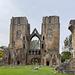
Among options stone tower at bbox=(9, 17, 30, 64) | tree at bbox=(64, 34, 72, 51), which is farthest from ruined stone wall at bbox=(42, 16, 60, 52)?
stone tower at bbox=(9, 17, 30, 64)

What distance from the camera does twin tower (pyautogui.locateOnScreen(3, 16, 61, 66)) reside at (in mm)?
41969

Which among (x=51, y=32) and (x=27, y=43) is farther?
(x=27, y=43)

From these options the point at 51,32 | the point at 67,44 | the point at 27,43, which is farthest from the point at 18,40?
the point at 67,44

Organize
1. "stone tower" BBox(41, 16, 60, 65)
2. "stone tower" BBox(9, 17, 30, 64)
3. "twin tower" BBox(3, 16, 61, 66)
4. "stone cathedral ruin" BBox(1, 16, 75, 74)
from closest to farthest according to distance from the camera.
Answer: "stone cathedral ruin" BBox(1, 16, 75, 74)
"twin tower" BBox(3, 16, 61, 66)
"stone tower" BBox(9, 17, 30, 64)
"stone tower" BBox(41, 16, 60, 65)

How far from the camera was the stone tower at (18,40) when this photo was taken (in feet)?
138

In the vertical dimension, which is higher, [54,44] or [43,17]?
[43,17]

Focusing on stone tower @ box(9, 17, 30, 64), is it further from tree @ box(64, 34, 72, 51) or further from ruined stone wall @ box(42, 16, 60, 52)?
tree @ box(64, 34, 72, 51)

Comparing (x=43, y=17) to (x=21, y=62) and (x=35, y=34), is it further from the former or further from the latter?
(x=21, y=62)

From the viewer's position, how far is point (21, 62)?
42.1 metres

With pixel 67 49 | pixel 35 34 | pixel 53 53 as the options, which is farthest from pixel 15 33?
pixel 67 49

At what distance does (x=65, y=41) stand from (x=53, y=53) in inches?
267

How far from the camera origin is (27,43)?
44500 millimetres

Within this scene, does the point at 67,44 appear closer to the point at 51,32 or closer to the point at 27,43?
the point at 51,32

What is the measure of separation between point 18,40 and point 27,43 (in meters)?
2.82
